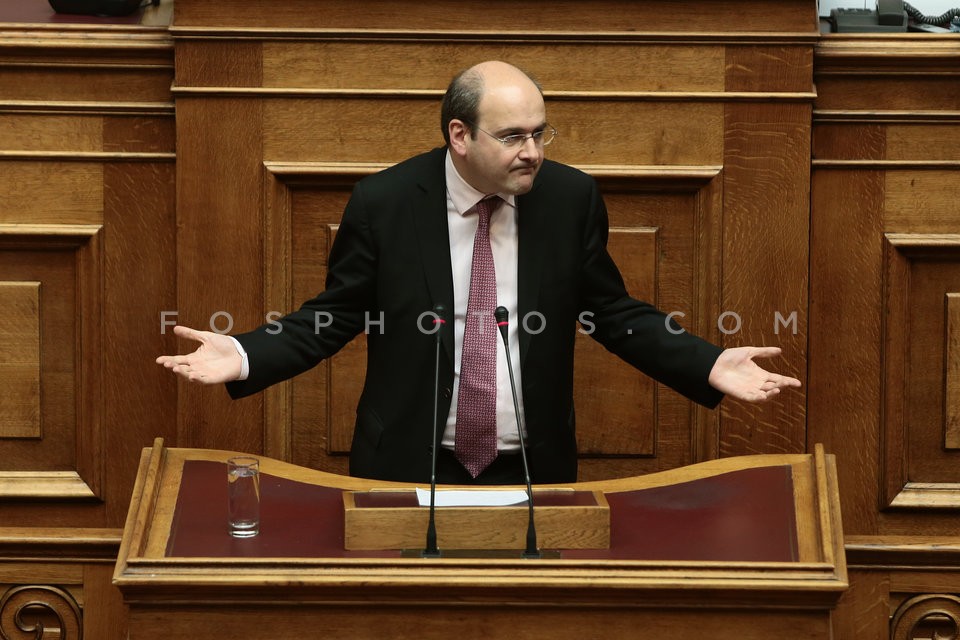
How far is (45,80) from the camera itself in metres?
3.62

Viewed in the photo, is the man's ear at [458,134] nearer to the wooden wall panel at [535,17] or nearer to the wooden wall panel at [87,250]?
the wooden wall panel at [535,17]

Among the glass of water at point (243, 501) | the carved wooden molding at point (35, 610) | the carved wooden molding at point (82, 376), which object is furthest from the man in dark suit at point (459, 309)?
the carved wooden molding at point (82, 376)

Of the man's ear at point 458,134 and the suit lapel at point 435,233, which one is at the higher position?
the man's ear at point 458,134

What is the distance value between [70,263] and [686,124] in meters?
1.58

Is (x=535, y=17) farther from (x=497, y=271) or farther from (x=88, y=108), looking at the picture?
(x=88, y=108)

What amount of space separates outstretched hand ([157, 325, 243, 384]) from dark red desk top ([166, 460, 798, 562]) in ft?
0.53

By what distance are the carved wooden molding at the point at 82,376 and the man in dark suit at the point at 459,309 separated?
2.99 feet

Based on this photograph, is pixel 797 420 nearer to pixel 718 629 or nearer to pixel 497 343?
pixel 497 343

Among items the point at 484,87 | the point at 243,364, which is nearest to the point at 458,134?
the point at 484,87

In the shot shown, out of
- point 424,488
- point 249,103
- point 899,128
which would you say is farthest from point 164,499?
point 899,128

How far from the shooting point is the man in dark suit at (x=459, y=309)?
292 cm

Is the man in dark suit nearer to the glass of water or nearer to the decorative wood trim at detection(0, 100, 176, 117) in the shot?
the glass of water

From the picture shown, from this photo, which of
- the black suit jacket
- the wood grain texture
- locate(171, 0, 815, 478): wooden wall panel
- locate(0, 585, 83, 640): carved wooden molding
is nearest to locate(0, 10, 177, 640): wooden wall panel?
locate(171, 0, 815, 478): wooden wall panel

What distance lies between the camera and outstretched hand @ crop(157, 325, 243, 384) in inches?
105
